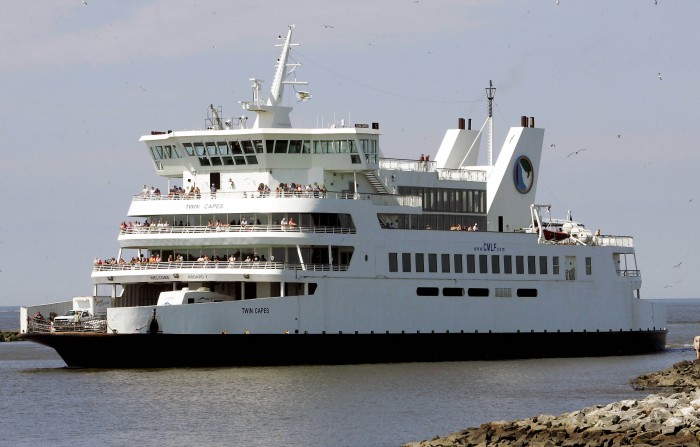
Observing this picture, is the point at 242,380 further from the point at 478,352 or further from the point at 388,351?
the point at 478,352

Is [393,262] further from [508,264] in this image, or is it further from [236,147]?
[236,147]

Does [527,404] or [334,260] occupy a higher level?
[334,260]

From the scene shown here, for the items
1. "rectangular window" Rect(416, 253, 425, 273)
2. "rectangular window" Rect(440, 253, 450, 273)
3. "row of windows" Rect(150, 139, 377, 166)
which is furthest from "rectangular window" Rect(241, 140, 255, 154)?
"rectangular window" Rect(440, 253, 450, 273)

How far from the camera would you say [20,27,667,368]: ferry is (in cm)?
3906

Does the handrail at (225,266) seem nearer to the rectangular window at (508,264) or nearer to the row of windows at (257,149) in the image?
the row of windows at (257,149)

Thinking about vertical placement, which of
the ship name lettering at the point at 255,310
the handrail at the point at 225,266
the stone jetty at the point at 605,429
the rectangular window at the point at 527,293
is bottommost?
the stone jetty at the point at 605,429

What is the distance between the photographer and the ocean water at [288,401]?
27.9m

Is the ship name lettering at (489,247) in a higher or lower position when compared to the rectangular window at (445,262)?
higher

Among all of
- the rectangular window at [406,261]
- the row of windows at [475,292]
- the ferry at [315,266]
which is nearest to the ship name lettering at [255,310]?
the ferry at [315,266]

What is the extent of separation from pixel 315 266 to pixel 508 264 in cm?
778

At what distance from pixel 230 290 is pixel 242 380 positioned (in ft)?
16.8

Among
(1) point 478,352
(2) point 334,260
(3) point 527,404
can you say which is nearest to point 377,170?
(2) point 334,260

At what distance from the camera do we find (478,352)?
44312 millimetres

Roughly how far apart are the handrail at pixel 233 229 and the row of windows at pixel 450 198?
426 centimetres
